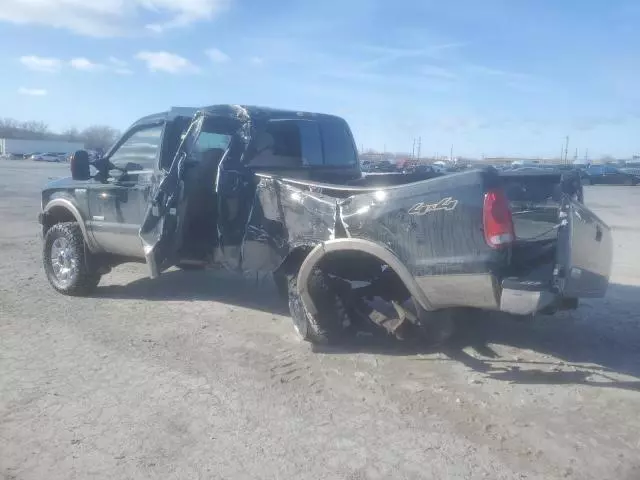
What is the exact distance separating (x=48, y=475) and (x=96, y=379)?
4.73 ft

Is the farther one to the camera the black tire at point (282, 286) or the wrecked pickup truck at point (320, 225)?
the black tire at point (282, 286)

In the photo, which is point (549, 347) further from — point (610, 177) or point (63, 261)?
point (610, 177)

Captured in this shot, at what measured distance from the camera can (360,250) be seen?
498 cm

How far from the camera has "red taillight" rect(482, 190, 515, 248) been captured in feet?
14.1

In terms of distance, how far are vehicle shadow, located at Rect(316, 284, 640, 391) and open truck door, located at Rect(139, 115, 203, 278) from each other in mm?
1927

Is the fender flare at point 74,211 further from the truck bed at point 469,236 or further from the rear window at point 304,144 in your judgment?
the truck bed at point 469,236

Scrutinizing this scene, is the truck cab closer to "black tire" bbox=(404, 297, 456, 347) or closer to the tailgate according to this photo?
"black tire" bbox=(404, 297, 456, 347)

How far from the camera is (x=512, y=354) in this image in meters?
5.52

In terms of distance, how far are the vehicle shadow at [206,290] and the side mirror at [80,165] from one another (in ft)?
4.75

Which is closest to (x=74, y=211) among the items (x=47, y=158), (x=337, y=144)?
(x=337, y=144)

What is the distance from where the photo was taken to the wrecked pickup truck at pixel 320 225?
176 inches

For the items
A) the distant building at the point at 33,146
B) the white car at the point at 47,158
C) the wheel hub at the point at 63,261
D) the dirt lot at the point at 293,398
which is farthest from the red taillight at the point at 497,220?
the distant building at the point at 33,146

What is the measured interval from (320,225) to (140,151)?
2.91 metres

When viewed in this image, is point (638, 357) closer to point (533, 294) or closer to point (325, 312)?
point (533, 294)
